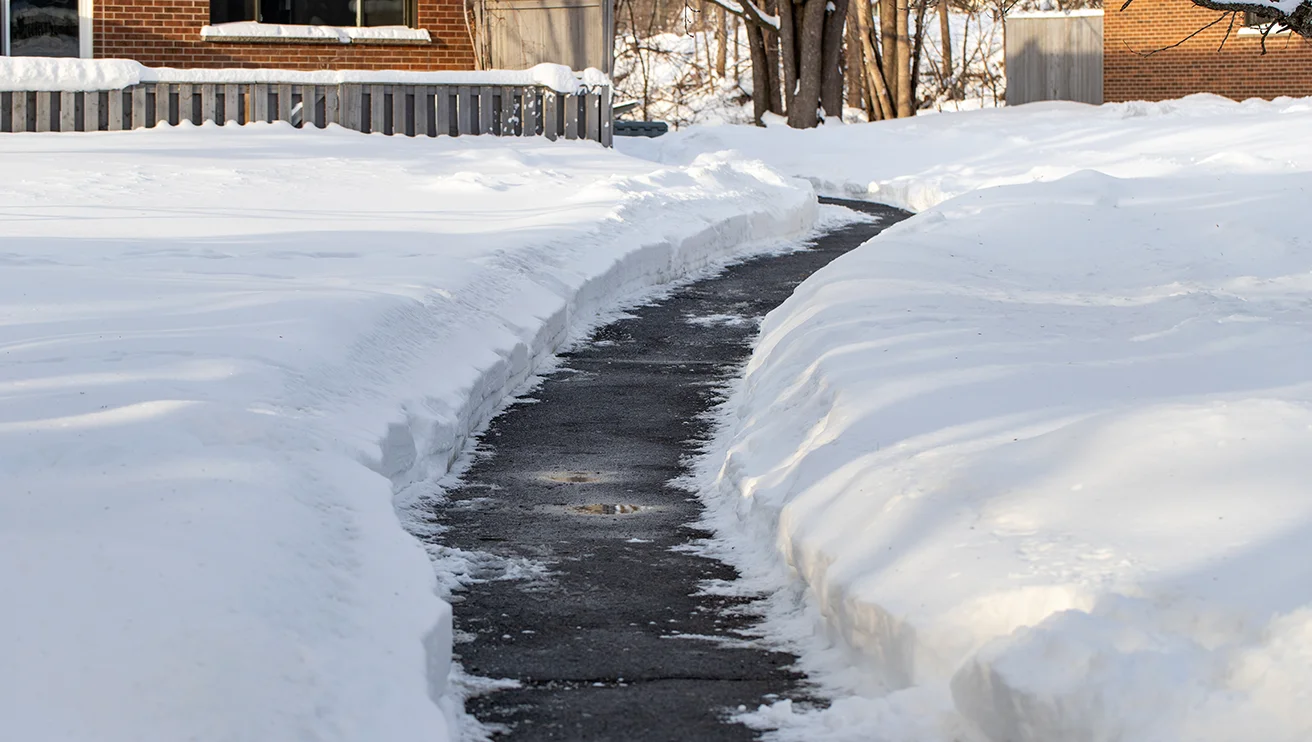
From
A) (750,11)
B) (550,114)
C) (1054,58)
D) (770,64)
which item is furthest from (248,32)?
(1054,58)

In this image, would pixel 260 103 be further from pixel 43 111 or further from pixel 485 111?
pixel 485 111

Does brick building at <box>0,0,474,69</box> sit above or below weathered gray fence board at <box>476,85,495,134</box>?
above

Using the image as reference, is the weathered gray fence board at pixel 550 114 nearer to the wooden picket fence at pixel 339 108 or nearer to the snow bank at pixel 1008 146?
the wooden picket fence at pixel 339 108

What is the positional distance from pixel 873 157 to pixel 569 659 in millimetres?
18210

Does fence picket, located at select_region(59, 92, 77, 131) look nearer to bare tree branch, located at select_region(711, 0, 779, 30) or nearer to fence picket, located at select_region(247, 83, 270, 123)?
fence picket, located at select_region(247, 83, 270, 123)

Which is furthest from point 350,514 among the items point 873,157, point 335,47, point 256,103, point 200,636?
point 873,157

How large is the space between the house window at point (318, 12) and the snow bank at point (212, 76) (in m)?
2.96

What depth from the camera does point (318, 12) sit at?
1836 cm

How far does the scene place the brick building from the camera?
17766 mm

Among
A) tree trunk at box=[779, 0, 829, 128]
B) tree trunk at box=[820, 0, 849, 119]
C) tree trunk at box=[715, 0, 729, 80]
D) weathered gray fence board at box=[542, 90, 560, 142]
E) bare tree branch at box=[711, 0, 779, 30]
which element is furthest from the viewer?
tree trunk at box=[715, 0, 729, 80]

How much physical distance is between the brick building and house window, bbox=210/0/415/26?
0.04 ft

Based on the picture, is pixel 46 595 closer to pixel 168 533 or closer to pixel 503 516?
pixel 168 533

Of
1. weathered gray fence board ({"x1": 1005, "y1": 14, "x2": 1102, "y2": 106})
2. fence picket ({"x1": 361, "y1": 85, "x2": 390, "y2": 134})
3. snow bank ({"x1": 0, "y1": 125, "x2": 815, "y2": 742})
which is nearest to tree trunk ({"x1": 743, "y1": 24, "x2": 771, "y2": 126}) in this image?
weathered gray fence board ({"x1": 1005, "y1": 14, "x2": 1102, "y2": 106})

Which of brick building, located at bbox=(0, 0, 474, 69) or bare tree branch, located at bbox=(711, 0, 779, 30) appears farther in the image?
bare tree branch, located at bbox=(711, 0, 779, 30)
